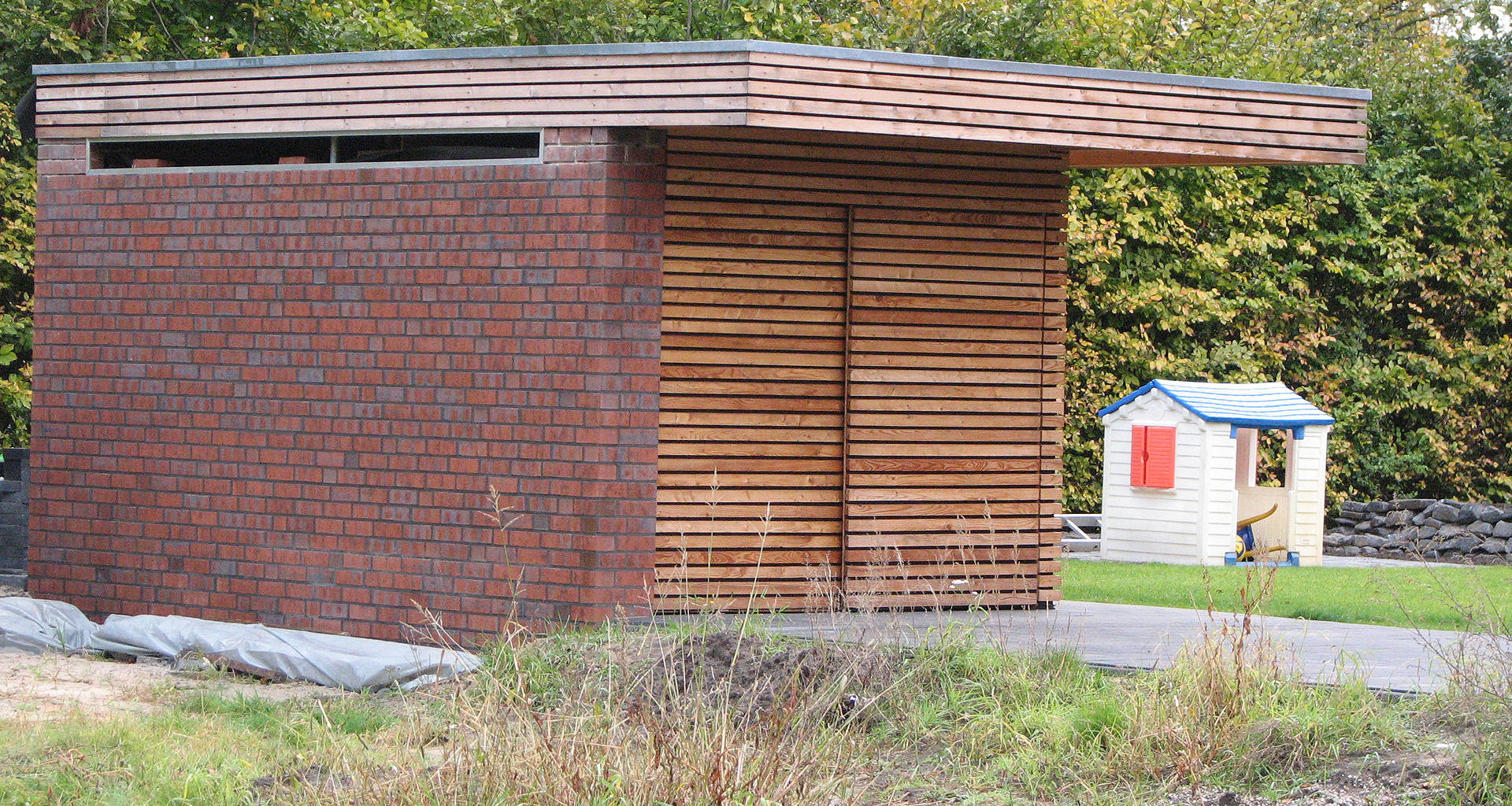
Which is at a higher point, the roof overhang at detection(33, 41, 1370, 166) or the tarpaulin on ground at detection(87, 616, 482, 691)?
the roof overhang at detection(33, 41, 1370, 166)

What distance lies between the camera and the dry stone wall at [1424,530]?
16125mm

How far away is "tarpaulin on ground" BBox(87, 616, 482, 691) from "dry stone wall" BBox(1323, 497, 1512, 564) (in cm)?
1153

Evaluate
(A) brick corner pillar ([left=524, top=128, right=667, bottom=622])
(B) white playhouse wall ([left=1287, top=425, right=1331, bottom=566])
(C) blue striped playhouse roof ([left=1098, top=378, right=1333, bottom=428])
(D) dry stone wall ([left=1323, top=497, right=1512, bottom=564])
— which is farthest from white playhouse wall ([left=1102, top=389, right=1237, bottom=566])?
(A) brick corner pillar ([left=524, top=128, right=667, bottom=622])

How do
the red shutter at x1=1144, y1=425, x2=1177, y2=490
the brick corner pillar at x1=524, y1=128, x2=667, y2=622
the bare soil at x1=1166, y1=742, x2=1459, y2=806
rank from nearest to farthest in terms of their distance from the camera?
the bare soil at x1=1166, y1=742, x2=1459, y2=806 < the brick corner pillar at x1=524, y1=128, x2=667, y2=622 < the red shutter at x1=1144, y1=425, x2=1177, y2=490

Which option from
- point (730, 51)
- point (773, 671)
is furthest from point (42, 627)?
point (730, 51)

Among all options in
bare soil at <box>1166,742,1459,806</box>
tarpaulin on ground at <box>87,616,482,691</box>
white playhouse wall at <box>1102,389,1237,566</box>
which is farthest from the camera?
white playhouse wall at <box>1102,389,1237,566</box>

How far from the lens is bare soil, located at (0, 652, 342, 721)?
680 centimetres

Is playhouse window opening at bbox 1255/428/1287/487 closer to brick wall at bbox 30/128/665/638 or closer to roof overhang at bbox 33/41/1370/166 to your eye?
roof overhang at bbox 33/41/1370/166

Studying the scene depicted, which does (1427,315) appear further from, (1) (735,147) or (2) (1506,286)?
(1) (735,147)

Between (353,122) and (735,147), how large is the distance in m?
2.11

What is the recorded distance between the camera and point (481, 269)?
27.8ft

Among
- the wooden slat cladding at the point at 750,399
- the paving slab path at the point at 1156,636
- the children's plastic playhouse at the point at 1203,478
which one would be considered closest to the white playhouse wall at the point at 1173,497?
the children's plastic playhouse at the point at 1203,478

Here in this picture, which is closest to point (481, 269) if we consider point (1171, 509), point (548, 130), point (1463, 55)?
point (548, 130)

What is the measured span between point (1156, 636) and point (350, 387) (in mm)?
4635
